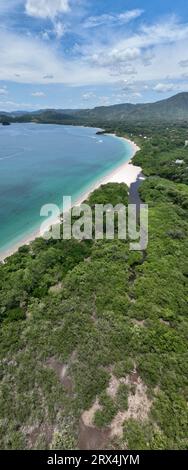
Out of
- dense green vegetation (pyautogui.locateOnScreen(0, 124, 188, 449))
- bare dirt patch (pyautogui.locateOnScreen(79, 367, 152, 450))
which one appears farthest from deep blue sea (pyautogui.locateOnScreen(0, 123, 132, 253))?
bare dirt patch (pyautogui.locateOnScreen(79, 367, 152, 450))

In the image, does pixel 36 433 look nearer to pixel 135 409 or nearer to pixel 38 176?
pixel 135 409

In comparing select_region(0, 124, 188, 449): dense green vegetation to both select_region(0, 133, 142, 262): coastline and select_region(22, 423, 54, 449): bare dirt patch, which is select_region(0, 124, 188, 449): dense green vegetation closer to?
select_region(22, 423, 54, 449): bare dirt patch

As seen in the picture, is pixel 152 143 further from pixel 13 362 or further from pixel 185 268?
pixel 13 362

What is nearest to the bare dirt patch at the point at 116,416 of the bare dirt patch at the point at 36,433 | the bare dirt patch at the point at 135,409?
the bare dirt patch at the point at 135,409

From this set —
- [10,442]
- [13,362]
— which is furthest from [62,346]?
[10,442]

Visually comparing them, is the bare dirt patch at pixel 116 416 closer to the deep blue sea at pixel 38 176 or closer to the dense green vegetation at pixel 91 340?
the dense green vegetation at pixel 91 340

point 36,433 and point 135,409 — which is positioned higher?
point 135,409

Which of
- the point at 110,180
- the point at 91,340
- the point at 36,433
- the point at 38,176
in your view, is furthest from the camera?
the point at 38,176

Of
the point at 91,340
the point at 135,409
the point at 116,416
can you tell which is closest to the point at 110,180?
the point at 91,340
